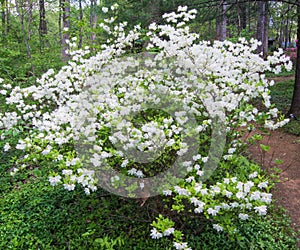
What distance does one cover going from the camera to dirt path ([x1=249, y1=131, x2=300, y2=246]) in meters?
3.74

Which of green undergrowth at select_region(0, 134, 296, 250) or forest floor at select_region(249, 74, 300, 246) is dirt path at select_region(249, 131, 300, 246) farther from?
green undergrowth at select_region(0, 134, 296, 250)

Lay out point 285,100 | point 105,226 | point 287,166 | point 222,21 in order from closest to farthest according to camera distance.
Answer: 1. point 105,226
2. point 287,166
3. point 285,100
4. point 222,21

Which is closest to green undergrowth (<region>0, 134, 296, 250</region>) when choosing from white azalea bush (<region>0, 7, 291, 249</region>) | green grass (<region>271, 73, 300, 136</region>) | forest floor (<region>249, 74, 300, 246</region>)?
forest floor (<region>249, 74, 300, 246</region>)

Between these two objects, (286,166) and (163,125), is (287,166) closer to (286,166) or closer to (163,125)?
(286,166)

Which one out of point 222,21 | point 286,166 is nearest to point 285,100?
point 222,21

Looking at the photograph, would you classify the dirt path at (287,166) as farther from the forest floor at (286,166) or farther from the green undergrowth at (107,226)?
the green undergrowth at (107,226)

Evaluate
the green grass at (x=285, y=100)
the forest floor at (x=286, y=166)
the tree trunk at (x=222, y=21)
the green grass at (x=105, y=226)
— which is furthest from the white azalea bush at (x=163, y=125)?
the green grass at (x=285, y=100)

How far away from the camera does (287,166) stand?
4.73m

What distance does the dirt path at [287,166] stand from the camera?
3.74m

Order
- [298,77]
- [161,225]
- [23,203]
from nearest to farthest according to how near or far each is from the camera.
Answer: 1. [161,225]
2. [23,203]
3. [298,77]

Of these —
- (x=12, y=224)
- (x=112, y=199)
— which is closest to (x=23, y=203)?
(x=12, y=224)

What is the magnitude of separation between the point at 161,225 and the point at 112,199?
136cm

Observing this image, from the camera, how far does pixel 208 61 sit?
270 cm

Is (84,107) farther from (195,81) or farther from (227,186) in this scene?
(227,186)
